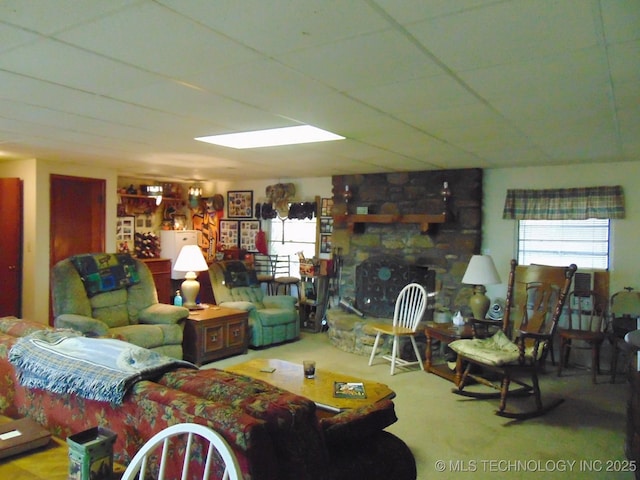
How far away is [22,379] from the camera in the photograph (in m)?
2.21

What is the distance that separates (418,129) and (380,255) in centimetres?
306

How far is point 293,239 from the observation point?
752cm

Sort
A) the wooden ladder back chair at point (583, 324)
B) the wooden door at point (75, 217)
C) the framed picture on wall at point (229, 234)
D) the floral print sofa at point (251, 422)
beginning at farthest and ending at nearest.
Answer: the framed picture on wall at point (229, 234), the wooden door at point (75, 217), the wooden ladder back chair at point (583, 324), the floral print sofa at point (251, 422)

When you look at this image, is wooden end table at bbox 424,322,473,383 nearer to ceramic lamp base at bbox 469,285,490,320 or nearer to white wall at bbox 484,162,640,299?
ceramic lamp base at bbox 469,285,490,320

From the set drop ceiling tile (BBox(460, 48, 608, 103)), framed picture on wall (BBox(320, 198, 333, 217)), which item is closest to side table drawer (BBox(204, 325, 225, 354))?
framed picture on wall (BBox(320, 198, 333, 217))

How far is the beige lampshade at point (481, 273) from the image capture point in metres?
4.61

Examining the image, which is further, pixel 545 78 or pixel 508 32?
pixel 545 78

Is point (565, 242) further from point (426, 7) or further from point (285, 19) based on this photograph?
point (285, 19)

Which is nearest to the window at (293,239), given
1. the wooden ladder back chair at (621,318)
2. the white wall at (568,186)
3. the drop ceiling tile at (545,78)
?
the white wall at (568,186)

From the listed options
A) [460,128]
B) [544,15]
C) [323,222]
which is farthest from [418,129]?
[323,222]

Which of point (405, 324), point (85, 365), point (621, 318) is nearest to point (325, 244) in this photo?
point (405, 324)

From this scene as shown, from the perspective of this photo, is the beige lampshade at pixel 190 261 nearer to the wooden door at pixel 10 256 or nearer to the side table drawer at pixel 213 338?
the side table drawer at pixel 213 338

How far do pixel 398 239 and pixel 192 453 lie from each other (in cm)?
493

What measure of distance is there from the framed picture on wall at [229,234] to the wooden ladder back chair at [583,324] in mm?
5182
